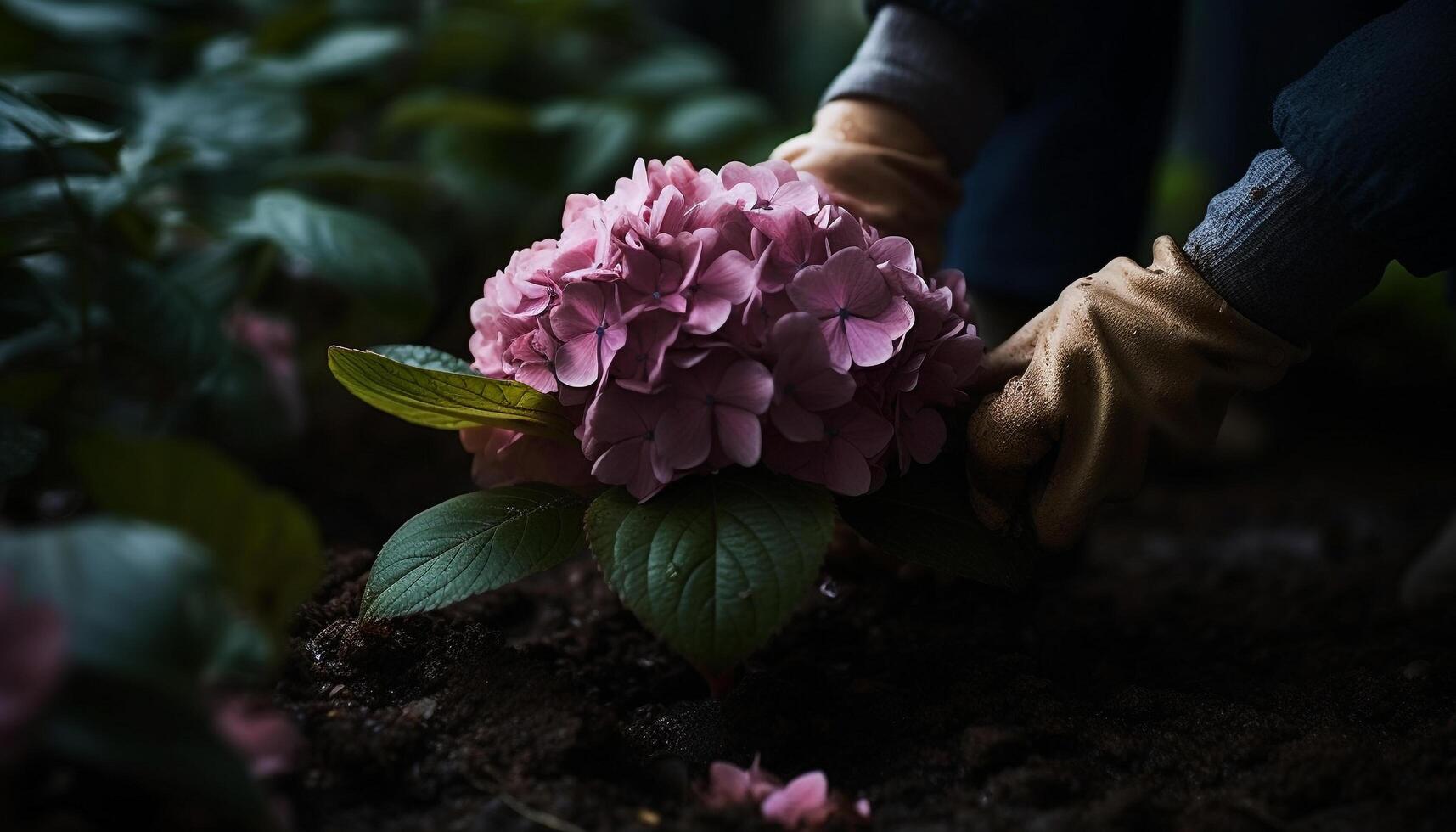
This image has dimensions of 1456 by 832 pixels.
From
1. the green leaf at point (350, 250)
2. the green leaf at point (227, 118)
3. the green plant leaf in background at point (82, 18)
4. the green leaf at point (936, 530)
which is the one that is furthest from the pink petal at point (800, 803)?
the green plant leaf in background at point (82, 18)

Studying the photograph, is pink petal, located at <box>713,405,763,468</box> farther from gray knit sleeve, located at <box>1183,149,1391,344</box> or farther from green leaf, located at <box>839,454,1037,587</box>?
gray knit sleeve, located at <box>1183,149,1391,344</box>

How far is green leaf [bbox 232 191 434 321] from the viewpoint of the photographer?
1444 mm

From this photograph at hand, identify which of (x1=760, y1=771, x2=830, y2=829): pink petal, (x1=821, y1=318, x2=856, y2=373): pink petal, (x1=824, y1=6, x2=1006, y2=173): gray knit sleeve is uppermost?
(x1=824, y1=6, x2=1006, y2=173): gray knit sleeve

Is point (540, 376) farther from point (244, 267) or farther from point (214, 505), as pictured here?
point (244, 267)

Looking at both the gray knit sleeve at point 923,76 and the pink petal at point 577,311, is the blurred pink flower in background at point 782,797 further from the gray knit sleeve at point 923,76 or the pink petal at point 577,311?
the gray knit sleeve at point 923,76

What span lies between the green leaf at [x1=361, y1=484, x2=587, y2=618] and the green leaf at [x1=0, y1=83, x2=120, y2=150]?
608 mm

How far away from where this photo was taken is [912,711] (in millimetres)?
979

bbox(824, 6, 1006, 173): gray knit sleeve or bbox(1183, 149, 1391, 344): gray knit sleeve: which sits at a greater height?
bbox(824, 6, 1006, 173): gray knit sleeve

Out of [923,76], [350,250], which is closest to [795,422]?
[923,76]

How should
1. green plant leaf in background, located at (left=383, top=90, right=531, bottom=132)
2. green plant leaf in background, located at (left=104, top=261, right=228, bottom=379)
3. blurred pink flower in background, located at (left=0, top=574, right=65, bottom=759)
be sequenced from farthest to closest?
1. green plant leaf in background, located at (left=383, top=90, right=531, bottom=132)
2. green plant leaf in background, located at (left=104, top=261, right=228, bottom=379)
3. blurred pink flower in background, located at (left=0, top=574, right=65, bottom=759)

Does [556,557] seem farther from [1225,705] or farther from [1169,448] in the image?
[1169,448]

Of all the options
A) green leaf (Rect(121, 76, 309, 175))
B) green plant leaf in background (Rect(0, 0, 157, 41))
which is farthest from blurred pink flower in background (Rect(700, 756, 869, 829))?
green plant leaf in background (Rect(0, 0, 157, 41))

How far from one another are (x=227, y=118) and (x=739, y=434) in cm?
136

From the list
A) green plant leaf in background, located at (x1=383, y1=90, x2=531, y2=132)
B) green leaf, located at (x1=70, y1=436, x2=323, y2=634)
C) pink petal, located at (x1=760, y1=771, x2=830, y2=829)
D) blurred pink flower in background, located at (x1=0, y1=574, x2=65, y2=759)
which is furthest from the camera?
green plant leaf in background, located at (x1=383, y1=90, x2=531, y2=132)
